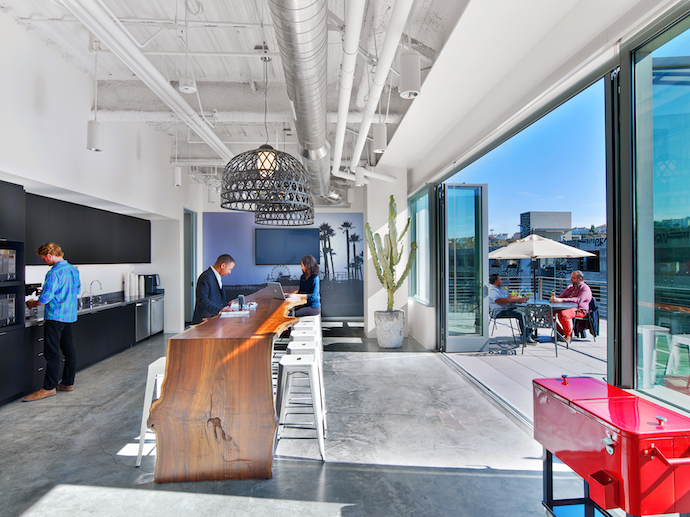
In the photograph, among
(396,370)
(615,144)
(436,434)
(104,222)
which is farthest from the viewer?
(104,222)

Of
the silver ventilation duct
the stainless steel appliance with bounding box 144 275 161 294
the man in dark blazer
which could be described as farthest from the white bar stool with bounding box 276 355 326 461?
the stainless steel appliance with bounding box 144 275 161 294

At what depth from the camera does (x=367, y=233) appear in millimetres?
7758

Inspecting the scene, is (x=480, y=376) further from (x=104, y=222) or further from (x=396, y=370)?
(x=104, y=222)

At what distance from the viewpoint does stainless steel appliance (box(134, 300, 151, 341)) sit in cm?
735

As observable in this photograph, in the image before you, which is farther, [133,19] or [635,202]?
[133,19]

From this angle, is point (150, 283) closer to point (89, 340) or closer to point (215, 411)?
point (89, 340)

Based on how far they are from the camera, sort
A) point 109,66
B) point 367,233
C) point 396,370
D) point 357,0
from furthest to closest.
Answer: point 367,233 < point 396,370 < point 109,66 < point 357,0

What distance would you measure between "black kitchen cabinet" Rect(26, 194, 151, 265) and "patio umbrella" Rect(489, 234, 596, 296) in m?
6.61

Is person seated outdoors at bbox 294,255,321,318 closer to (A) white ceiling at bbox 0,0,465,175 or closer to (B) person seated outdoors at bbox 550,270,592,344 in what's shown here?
(A) white ceiling at bbox 0,0,465,175

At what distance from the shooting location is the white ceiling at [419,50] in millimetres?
2801

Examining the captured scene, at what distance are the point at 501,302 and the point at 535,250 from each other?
3.66ft

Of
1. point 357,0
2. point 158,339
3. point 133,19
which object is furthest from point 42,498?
point 158,339

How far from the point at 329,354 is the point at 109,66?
195 inches

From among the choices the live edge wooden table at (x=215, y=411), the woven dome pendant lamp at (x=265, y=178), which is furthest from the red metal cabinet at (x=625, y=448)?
the woven dome pendant lamp at (x=265, y=178)
